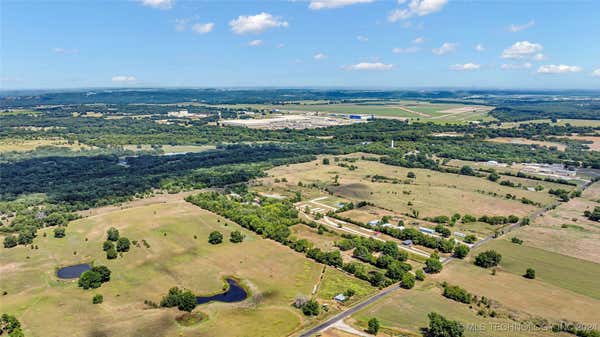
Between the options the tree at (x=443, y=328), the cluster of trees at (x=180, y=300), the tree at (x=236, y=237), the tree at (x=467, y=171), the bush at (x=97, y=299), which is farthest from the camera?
the tree at (x=467, y=171)

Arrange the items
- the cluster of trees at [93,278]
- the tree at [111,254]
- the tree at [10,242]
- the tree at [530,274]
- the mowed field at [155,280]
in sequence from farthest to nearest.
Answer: the tree at [10,242] < the tree at [111,254] < the tree at [530,274] < the cluster of trees at [93,278] < the mowed field at [155,280]

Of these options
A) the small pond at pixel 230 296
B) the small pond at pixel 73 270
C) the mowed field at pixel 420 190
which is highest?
the mowed field at pixel 420 190

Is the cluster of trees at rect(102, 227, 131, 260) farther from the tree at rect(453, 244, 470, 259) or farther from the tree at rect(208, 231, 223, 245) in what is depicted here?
the tree at rect(453, 244, 470, 259)

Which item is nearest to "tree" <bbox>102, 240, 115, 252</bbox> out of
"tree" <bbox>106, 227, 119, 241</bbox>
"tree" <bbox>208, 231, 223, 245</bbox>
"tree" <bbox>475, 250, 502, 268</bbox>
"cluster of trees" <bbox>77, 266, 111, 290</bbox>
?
"tree" <bbox>106, 227, 119, 241</bbox>

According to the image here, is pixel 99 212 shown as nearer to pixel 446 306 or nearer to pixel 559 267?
pixel 446 306

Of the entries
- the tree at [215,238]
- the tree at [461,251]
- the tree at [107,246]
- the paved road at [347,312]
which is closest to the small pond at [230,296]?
the paved road at [347,312]

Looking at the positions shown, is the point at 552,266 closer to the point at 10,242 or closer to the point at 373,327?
the point at 373,327

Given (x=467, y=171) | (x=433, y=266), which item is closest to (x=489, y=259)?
(x=433, y=266)

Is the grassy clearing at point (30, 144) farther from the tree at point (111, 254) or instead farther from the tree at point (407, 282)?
the tree at point (407, 282)
